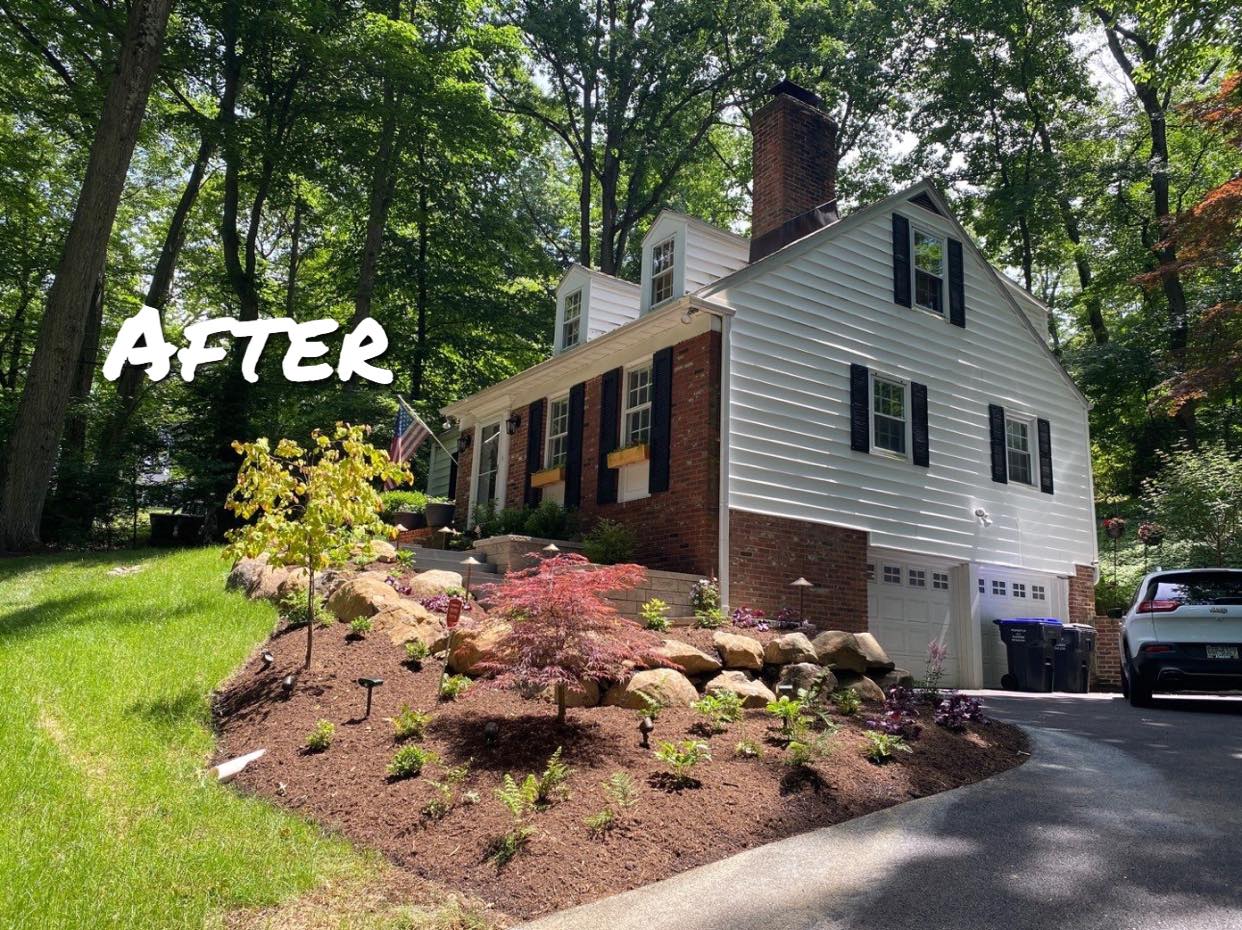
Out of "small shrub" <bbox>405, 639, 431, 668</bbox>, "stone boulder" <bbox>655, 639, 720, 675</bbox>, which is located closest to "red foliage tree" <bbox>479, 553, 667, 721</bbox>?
"stone boulder" <bbox>655, 639, 720, 675</bbox>

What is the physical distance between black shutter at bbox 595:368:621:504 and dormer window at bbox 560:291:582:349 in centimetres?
333

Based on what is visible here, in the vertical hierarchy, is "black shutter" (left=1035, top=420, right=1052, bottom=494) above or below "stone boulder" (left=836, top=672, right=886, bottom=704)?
above

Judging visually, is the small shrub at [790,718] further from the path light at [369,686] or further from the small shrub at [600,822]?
the path light at [369,686]

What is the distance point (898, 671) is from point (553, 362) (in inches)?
301

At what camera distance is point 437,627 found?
795 cm

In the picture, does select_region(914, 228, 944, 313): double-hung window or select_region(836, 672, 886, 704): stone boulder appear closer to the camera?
select_region(836, 672, 886, 704): stone boulder

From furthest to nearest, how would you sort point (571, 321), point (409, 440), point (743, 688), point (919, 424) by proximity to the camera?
point (571, 321)
point (409, 440)
point (919, 424)
point (743, 688)

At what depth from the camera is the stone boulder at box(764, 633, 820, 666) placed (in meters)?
8.11

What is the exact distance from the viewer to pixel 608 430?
13.1 meters

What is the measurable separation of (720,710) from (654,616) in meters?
2.49

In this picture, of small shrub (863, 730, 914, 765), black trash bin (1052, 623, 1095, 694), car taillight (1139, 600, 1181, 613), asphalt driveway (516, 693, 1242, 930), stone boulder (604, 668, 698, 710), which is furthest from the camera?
black trash bin (1052, 623, 1095, 694)

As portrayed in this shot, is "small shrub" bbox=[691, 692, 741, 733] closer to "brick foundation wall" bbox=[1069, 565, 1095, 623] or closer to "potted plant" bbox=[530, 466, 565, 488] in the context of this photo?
"potted plant" bbox=[530, 466, 565, 488]

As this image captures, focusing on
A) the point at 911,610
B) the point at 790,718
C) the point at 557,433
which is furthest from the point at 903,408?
the point at 790,718

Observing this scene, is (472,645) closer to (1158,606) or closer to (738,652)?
(738,652)
